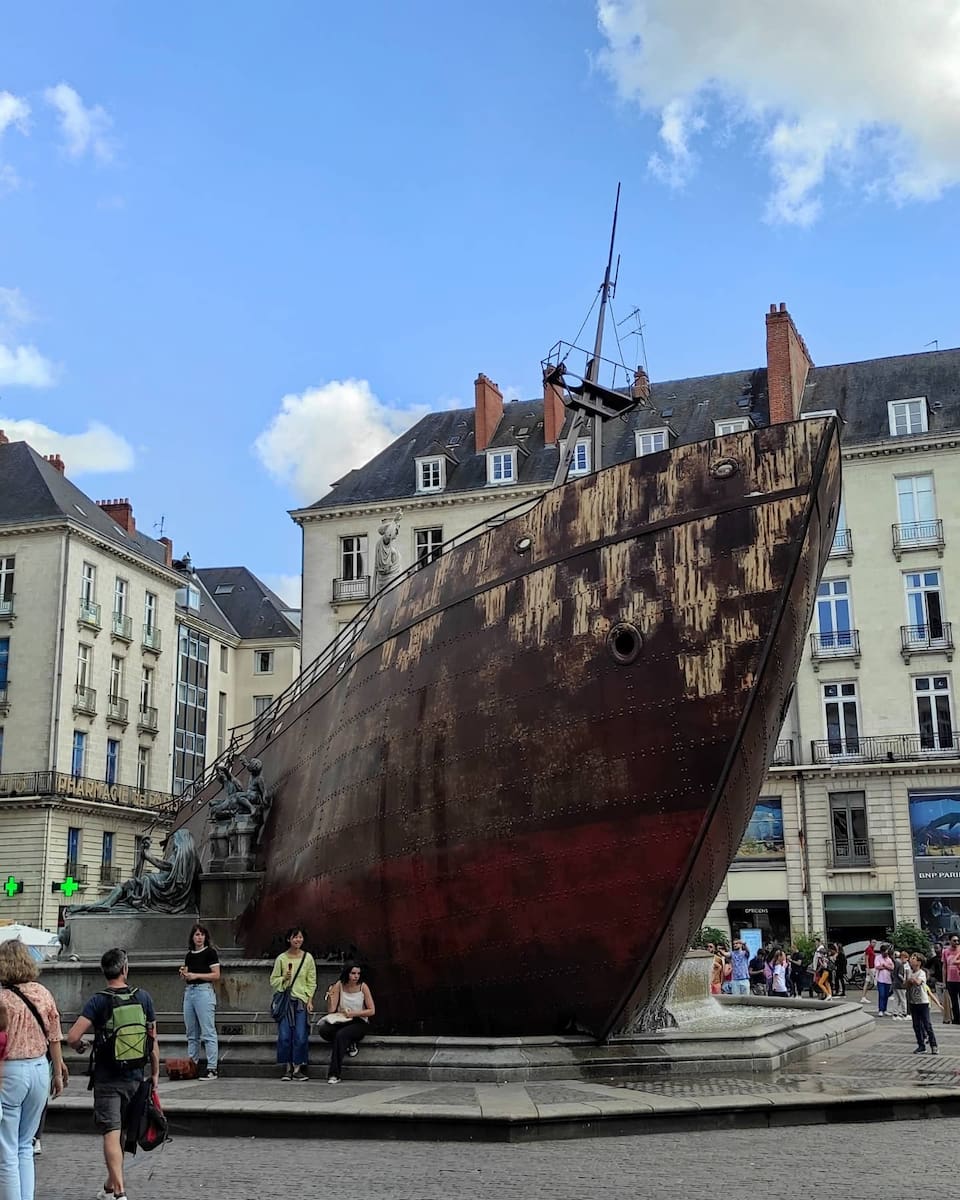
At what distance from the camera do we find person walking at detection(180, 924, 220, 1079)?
38.5 ft

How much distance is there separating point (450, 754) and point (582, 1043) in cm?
288

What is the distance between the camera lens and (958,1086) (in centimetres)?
1059

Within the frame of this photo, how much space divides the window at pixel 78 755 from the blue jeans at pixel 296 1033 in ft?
124

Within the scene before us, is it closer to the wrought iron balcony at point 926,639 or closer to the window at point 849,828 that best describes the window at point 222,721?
the window at point 849,828

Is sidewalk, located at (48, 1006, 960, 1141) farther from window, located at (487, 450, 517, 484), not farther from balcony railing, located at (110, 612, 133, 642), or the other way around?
balcony railing, located at (110, 612, 133, 642)

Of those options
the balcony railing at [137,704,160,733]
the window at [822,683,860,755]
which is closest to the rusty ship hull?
the window at [822,683,860,755]

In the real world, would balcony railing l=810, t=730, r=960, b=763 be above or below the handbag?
above

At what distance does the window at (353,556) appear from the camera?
4459cm

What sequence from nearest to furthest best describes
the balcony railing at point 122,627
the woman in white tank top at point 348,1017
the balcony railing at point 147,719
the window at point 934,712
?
1. the woman in white tank top at point 348,1017
2. the window at point 934,712
3. the balcony railing at point 122,627
4. the balcony railing at point 147,719

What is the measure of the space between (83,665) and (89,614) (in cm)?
205

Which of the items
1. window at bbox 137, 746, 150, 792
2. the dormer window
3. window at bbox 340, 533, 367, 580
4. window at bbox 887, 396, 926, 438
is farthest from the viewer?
window at bbox 137, 746, 150, 792

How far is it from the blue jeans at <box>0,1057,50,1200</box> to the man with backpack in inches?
23.8

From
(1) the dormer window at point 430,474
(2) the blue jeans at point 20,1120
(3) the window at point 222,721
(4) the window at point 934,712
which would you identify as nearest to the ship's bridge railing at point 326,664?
(2) the blue jeans at point 20,1120

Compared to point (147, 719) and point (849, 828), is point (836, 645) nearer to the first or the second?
point (849, 828)
